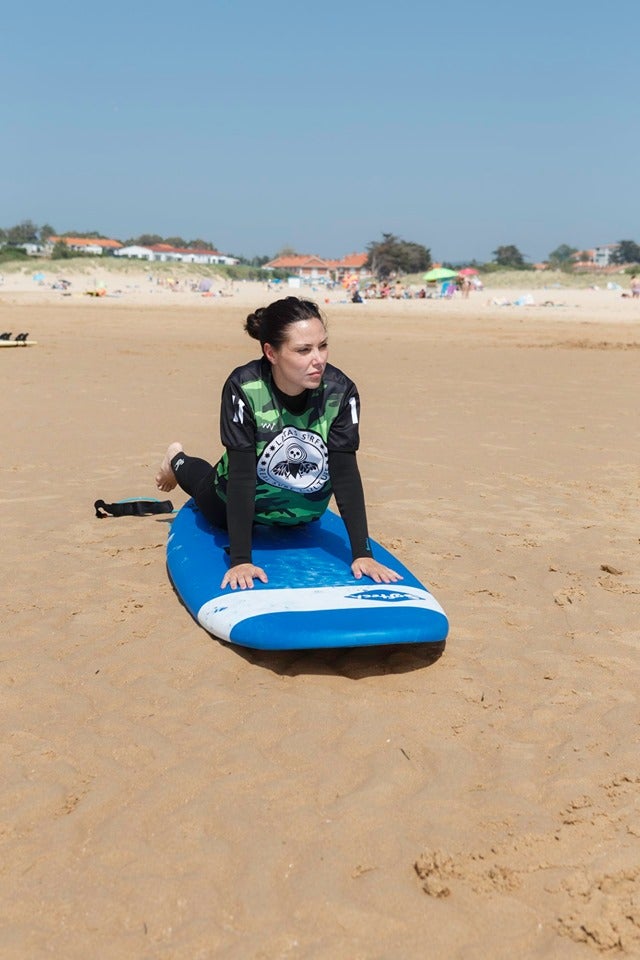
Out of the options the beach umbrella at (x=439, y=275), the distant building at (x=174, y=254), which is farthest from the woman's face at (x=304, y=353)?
the distant building at (x=174, y=254)

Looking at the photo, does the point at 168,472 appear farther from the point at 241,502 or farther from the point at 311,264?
the point at 311,264

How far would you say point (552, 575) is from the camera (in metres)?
4.44

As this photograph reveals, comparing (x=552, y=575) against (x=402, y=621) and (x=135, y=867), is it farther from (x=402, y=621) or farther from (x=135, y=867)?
(x=135, y=867)

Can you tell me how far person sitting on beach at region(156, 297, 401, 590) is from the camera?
3.72 m

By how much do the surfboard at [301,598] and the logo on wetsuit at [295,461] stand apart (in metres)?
0.31

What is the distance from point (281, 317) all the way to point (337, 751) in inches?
70.0

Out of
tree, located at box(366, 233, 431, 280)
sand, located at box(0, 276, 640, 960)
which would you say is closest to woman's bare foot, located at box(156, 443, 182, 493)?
sand, located at box(0, 276, 640, 960)

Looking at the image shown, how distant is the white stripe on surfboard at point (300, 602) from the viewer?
133 inches

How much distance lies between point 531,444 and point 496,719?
496 centimetres

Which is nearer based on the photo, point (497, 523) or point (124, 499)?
point (497, 523)

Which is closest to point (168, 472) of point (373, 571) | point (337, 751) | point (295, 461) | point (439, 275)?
point (295, 461)

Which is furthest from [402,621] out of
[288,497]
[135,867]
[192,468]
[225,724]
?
Result: [192,468]

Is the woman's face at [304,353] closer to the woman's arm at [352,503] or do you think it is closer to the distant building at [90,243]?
the woman's arm at [352,503]

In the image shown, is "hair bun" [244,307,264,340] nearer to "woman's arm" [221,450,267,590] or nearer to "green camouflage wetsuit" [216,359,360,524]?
"green camouflage wetsuit" [216,359,360,524]
